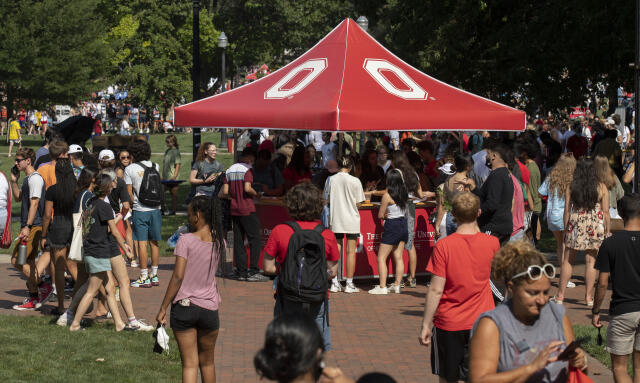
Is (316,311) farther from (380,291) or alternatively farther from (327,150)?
(327,150)

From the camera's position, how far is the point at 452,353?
639cm

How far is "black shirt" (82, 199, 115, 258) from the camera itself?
32.0 feet

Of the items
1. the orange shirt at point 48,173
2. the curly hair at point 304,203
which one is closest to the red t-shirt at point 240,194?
the orange shirt at point 48,173

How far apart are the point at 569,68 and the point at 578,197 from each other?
10.9 metres

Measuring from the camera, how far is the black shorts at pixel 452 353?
6398 mm

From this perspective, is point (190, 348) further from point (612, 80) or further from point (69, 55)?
point (69, 55)

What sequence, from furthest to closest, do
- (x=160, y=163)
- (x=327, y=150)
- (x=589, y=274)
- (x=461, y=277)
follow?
(x=160, y=163), (x=327, y=150), (x=589, y=274), (x=461, y=277)

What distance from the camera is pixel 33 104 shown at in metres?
54.5

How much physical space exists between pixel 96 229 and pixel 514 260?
614cm

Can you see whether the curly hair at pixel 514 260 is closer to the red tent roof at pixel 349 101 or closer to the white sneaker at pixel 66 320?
the white sneaker at pixel 66 320

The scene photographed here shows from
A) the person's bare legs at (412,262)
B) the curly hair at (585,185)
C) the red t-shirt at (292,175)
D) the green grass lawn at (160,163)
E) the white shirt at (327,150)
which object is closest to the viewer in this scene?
the curly hair at (585,185)

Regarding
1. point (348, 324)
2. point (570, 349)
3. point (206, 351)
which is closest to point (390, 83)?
point (348, 324)

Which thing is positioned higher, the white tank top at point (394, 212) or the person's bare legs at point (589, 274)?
the white tank top at point (394, 212)

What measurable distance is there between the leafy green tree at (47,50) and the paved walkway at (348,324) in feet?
129
